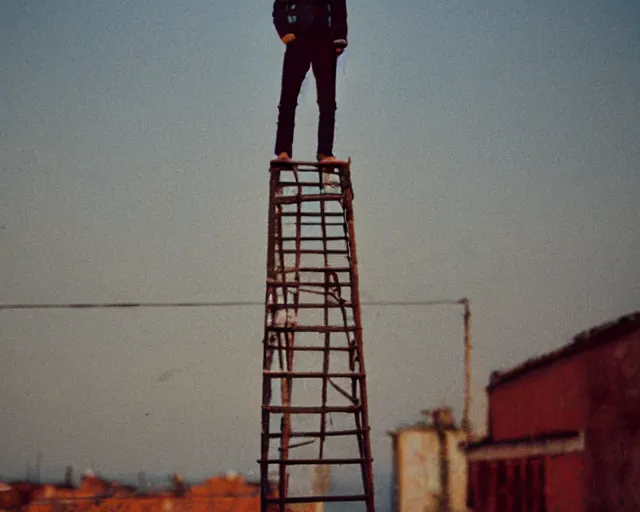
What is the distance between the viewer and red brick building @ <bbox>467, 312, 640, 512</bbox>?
996 cm

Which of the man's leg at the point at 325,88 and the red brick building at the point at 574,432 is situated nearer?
the man's leg at the point at 325,88

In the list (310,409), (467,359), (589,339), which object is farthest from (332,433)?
(467,359)

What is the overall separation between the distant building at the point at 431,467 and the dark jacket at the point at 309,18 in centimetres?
2010

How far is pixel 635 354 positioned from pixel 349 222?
436cm

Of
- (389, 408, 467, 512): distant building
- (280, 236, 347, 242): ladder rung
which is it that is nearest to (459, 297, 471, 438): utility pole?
(389, 408, 467, 512): distant building

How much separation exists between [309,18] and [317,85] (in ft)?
2.20

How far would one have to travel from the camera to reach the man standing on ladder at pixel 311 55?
8.16m

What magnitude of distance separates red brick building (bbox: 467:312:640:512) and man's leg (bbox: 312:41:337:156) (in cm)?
453

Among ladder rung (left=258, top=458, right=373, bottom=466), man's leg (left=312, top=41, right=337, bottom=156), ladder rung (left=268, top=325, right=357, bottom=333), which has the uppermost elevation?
man's leg (left=312, top=41, right=337, bottom=156)

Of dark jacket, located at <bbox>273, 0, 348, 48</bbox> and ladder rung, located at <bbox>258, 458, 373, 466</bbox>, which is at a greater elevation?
dark jacket, located at <bbox>273, 0, 348, 48</bbox>

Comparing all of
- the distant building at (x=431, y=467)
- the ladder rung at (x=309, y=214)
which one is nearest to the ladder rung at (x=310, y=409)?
the ladder rung at (x=309, y=214)

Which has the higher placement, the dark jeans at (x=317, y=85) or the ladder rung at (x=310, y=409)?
the dark jeans at (x=317, y=85)

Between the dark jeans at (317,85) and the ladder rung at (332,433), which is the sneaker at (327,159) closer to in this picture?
the dark jeans at (317,85)

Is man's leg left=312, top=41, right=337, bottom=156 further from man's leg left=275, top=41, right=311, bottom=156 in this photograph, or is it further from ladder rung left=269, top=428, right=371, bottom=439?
ladder rung left=269, top=428, right=371, bottom=439
